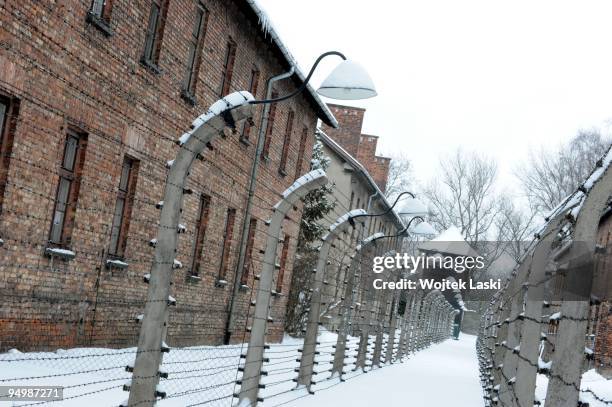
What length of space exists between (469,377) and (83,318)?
12850 mm

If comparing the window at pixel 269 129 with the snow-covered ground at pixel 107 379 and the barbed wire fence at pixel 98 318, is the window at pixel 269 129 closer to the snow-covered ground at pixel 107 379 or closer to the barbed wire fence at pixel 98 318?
the barbed wire fence at pixel 98 318

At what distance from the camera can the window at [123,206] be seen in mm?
12366

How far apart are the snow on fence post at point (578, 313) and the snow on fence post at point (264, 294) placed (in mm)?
4325

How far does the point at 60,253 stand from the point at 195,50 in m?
5.55

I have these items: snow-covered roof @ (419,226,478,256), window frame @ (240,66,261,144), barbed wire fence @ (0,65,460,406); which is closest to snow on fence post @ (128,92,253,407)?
barbed wire fence @ (0,65,460,406)

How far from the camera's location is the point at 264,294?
841 centimetres

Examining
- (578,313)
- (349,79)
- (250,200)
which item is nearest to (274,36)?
(250,200)

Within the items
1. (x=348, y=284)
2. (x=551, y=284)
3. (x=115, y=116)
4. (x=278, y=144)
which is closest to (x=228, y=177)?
(x=278, y=144)

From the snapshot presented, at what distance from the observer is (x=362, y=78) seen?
10414 millimetres

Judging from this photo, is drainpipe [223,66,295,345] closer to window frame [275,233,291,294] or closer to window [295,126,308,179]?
window frame [275,233,291,294]

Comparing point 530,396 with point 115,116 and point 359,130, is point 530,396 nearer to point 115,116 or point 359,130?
point 115,116

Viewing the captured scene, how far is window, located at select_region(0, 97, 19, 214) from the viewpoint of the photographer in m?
9.22

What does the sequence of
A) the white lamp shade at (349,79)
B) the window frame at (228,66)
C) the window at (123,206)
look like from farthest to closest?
the window frame at (228,66) < the window at (123,206) < the white lamp shade at (349,79)

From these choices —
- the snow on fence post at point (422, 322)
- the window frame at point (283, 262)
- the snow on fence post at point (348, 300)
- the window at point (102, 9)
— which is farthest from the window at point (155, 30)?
the snow on fence post at point (422, 322)
